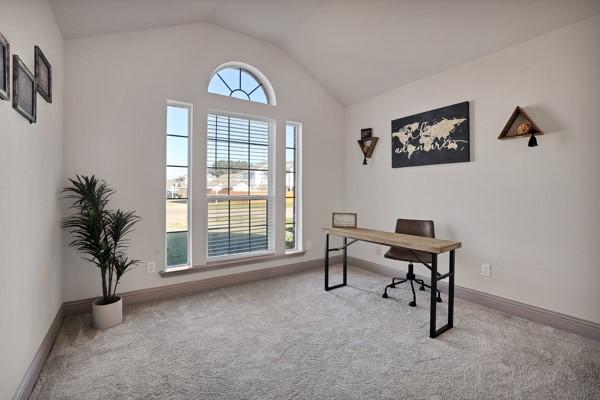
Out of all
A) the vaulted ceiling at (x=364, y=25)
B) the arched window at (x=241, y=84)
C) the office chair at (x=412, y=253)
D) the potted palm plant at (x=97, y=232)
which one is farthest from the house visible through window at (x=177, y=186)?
the office chair at (x=412, y=253)

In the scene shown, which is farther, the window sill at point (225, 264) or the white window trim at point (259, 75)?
the white window trim at point (259, 75)

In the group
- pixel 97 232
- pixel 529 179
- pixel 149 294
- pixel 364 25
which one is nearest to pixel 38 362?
pixel 97 232

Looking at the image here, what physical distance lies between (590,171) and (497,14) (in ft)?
4.93

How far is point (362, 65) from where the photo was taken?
143 inches

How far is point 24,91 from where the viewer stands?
1.63 metres

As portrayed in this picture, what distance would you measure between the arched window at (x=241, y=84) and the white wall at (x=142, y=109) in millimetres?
115

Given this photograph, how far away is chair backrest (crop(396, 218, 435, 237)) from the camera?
317 cm

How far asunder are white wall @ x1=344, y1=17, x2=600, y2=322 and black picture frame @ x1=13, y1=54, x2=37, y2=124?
3.55 m

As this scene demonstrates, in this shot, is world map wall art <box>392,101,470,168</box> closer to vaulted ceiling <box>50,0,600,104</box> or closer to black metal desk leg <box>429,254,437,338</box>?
vaulted ceiling <box>50,0,600,104</box>

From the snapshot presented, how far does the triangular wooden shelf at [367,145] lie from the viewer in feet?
13.3

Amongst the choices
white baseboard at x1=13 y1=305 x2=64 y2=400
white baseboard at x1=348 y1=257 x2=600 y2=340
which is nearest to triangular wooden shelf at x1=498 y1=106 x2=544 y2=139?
white baseboard at x1=348 y1=257 x2=600 y2=340

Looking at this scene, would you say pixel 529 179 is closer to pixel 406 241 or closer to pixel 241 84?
pixel 406 241

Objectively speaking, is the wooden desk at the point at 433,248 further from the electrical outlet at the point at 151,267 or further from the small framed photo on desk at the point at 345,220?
the electrical outlet at the point at 151,267

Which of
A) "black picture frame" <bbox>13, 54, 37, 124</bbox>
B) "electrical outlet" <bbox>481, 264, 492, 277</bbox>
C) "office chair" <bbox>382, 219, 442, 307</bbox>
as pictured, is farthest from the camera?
"office chair" <bbox>382, 219, 442, 307</bbox>
